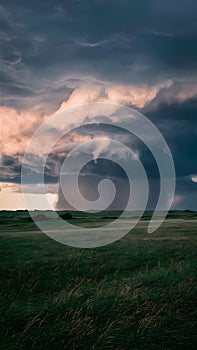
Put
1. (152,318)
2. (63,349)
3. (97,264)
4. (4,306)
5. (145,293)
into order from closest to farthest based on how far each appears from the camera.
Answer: (63,349), (152,318), (4,306), (145,293), (97,264)

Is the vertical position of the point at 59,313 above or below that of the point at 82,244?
below

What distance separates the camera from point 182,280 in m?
24.6

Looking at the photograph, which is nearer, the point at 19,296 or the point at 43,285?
the point at 19,296

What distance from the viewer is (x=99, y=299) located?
20.9 meters

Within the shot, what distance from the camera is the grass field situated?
54.3 feet

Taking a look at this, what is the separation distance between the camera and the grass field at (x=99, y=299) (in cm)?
1655

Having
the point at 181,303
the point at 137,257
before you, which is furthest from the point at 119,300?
the point at 137,257

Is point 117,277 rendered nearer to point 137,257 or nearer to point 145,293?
point 145,293

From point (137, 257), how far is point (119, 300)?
1052 cm

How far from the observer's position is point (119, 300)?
20.6 metres

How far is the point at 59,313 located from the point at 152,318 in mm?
4866

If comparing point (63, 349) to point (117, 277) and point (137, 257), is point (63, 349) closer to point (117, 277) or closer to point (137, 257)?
point (117, 277)

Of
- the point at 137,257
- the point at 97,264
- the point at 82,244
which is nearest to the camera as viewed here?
the point at 97,264

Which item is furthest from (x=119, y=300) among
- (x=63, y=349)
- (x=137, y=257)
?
(x=137, y=257)
